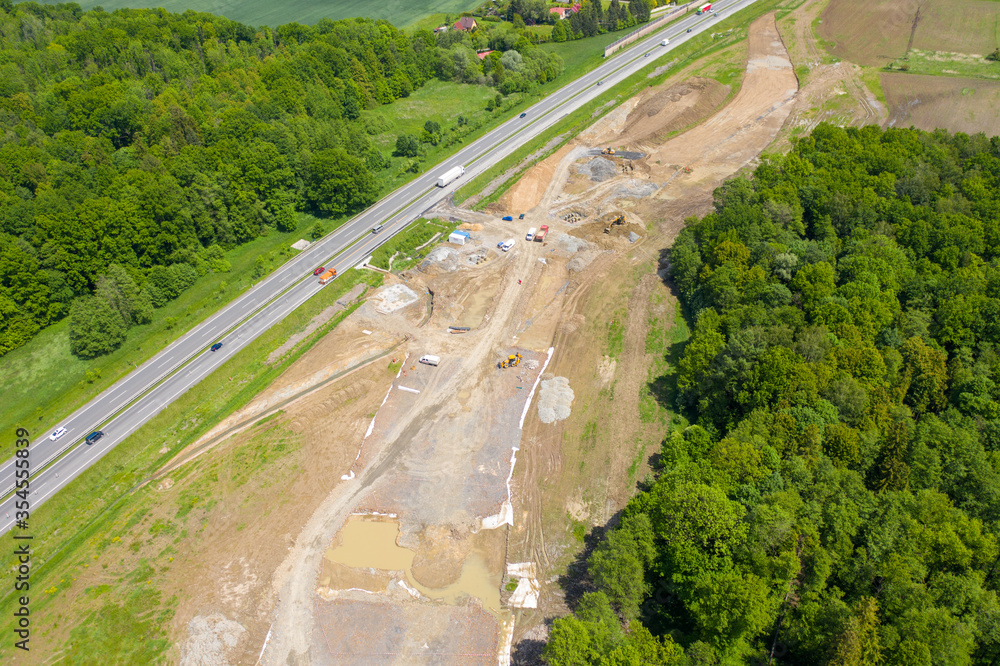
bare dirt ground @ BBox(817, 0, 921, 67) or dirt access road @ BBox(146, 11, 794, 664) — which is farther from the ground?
bare dirt ground @ BBox(817, 0, 921, 67)

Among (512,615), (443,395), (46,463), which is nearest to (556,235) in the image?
(443,395)

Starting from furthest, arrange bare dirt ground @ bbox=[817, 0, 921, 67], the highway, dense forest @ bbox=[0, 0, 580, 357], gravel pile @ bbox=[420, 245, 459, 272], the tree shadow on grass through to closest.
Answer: bare dirt ground @ bbox=[817, 0, 921, 67]
gravel pile @ bbox=[420, 245, 459, 272]
dense forest @ bbox=[0, 0, 580, 357]
the tree shadow on grass
the highway

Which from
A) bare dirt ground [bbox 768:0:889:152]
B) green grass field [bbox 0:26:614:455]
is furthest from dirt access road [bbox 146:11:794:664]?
bare dirt ground [bbox 768:0:889:152]

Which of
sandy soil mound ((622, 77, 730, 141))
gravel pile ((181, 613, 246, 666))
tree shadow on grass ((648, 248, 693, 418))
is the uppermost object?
sandy soil mound ((622, 77, 730, 141))

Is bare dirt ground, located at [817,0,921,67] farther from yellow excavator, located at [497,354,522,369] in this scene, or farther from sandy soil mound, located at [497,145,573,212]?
yellow excavator, located at [497,354,522,369]

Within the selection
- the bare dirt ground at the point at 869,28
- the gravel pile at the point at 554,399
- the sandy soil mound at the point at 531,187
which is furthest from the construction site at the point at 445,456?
the bare dirt ground at the point at 869,28

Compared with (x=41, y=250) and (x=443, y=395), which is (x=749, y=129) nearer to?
(x=443, y=395)

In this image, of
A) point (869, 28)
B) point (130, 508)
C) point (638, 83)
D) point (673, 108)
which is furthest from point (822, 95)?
point (130, 508)

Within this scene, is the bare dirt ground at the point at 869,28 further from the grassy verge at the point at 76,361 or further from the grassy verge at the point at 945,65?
the grassy verge at the point at 76,361
